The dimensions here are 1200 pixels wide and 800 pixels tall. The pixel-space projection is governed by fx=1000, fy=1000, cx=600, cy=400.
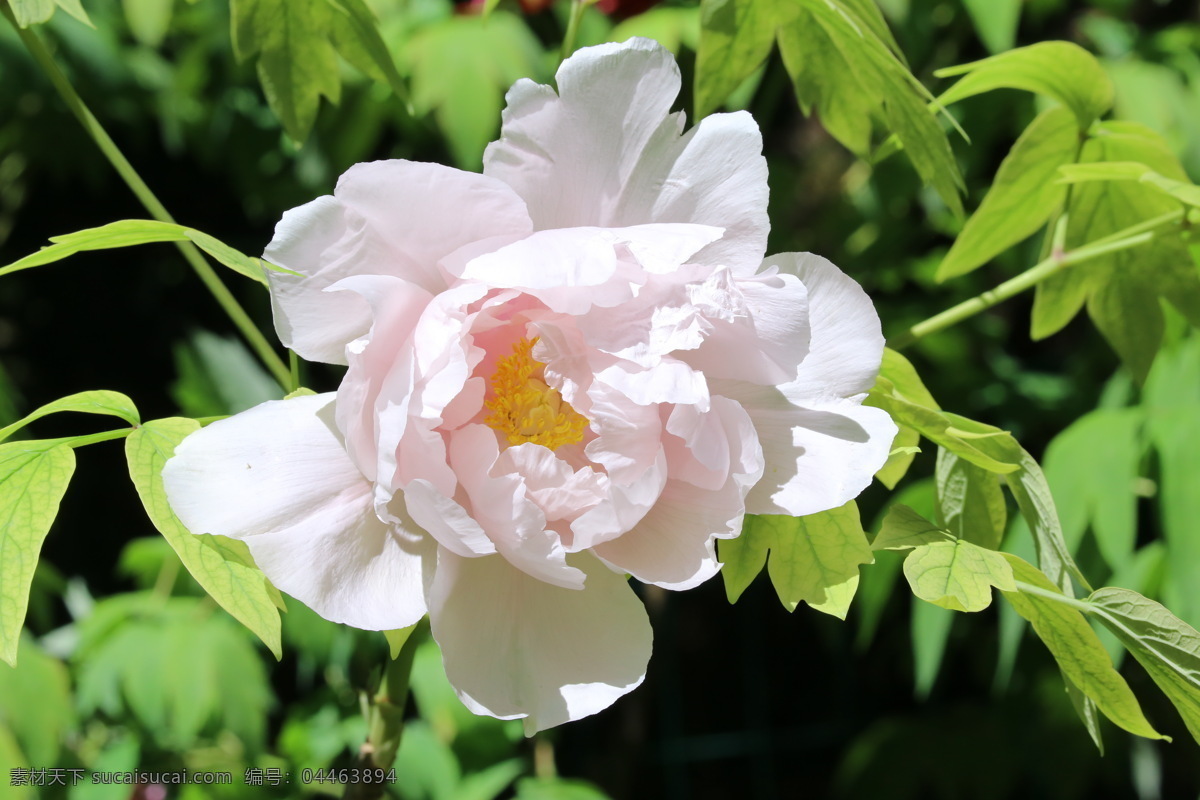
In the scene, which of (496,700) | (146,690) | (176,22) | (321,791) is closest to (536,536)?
(496,700)

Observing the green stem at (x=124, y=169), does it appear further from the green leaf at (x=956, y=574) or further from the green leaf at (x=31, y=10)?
the green leaf at (x=956, y=574)

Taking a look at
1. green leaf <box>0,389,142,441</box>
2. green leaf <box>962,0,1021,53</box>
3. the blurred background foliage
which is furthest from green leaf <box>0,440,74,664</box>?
green leaf <box>962,0,1021,53</box>

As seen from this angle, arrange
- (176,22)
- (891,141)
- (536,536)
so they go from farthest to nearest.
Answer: (176,22)
(891,141)
(536,536)

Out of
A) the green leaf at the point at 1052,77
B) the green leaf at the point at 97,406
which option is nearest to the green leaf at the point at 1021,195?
the green leaf at the point at 1052,77

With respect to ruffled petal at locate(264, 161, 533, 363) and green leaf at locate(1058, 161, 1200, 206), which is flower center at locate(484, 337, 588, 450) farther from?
green leaf at locate(1058, 161, 1200, 206)

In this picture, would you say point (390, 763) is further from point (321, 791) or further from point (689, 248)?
point (689, 248)

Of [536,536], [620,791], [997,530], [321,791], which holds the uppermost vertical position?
[536,536]

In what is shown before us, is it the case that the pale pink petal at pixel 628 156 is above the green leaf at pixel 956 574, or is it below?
above
